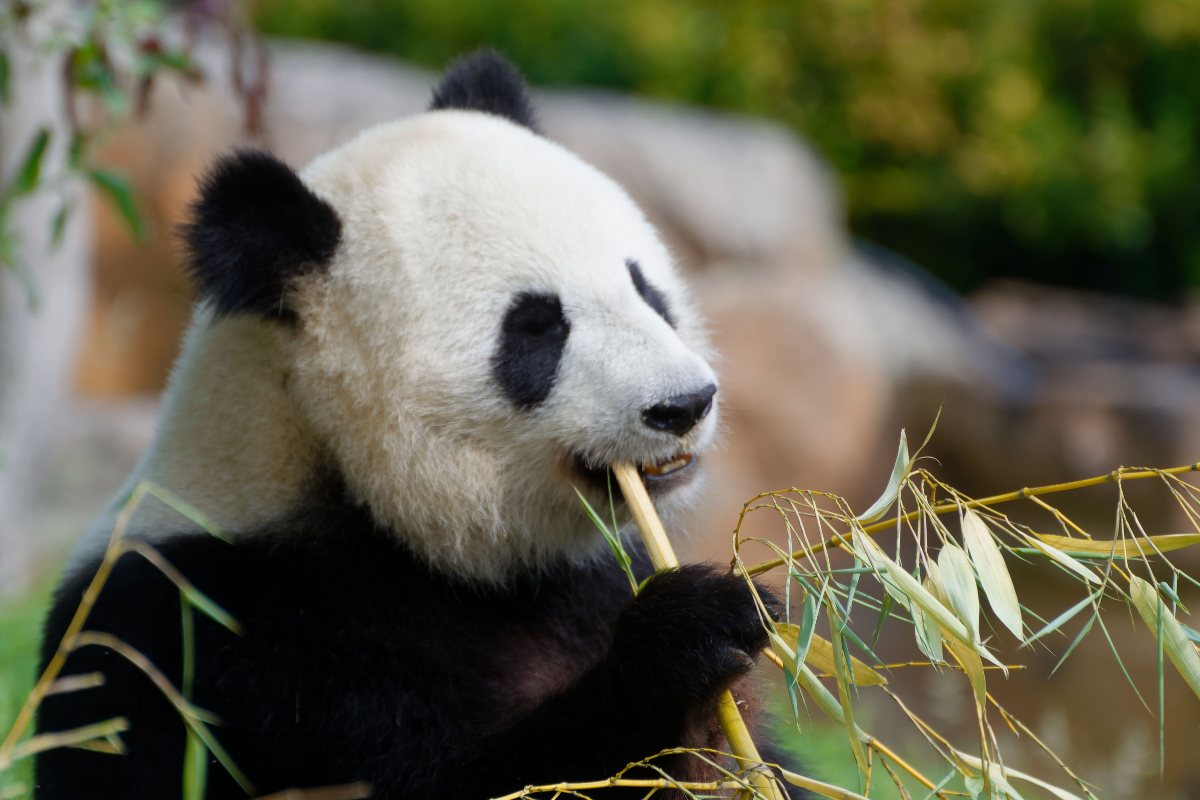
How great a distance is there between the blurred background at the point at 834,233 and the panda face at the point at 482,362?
1.69 meters

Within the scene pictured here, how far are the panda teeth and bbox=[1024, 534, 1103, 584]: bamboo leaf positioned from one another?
2.52ft

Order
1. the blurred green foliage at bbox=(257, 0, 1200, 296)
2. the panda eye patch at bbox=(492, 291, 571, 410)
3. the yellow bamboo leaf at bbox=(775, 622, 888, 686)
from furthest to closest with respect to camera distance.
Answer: the blurred green foliage at bbox=(257, 0, 1200, 296) < the panda eye patch at bbox=(492, 291, 571, 410) < the yellow bamboo leaf at bbox=(775, 622, 888, 686)

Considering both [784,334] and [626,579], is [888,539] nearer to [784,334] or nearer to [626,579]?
[784,334]

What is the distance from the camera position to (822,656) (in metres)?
1.83

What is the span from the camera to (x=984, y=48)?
37.1 feet

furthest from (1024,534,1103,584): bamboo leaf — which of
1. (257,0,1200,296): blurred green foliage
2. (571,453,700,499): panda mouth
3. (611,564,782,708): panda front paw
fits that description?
(257,0,1200,296): blurred green foliage

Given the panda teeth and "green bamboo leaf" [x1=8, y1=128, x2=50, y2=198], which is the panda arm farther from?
"green bamboo leaf" [x1=8, y1=128, x2=50, y2=198]

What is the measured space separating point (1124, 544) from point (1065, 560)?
0.12 metres

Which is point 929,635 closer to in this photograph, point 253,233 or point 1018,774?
point 1018,774

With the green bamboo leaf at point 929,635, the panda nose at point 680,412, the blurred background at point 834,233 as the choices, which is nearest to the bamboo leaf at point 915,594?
the green bamboo leaf at point 929,635

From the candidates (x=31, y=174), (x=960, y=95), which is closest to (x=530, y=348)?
(x=31, y=174)

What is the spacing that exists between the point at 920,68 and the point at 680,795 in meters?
10.7

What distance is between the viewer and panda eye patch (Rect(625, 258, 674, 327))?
2396 millimetres

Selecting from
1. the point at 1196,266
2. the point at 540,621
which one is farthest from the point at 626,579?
the point at 1196,266
